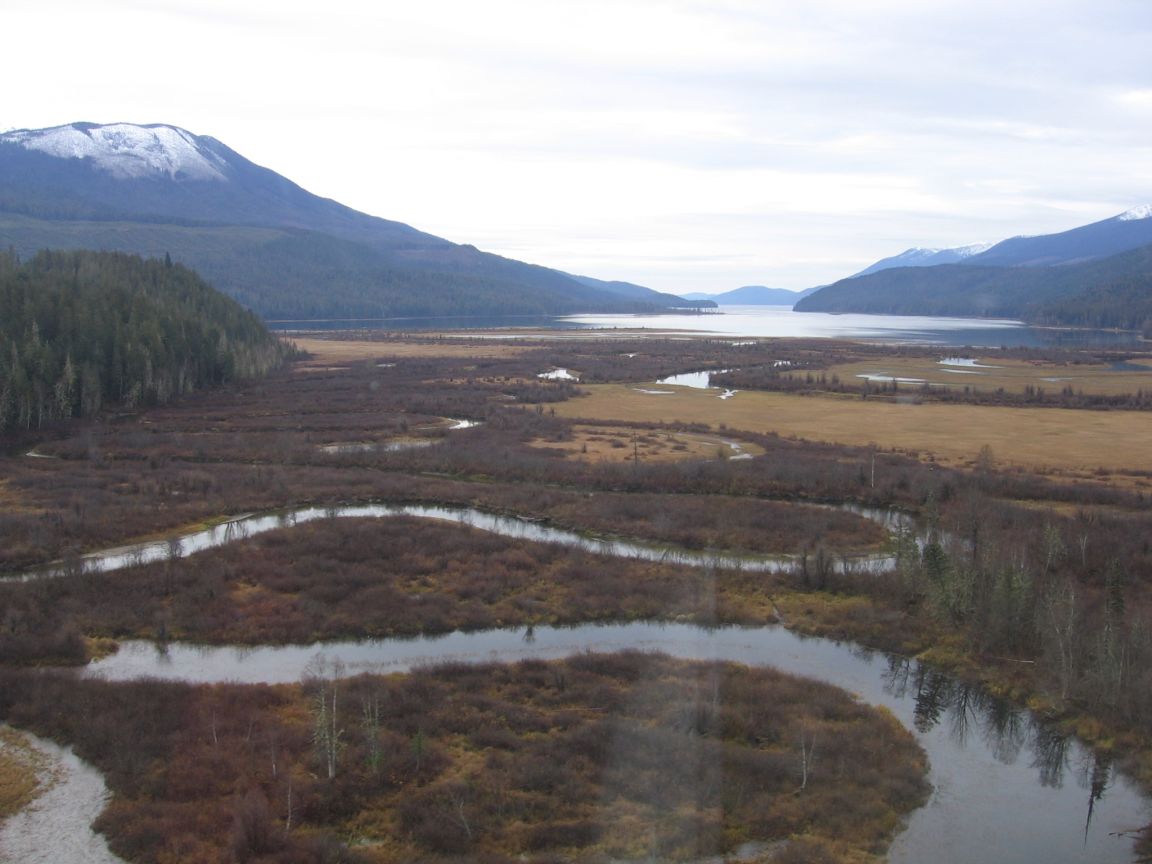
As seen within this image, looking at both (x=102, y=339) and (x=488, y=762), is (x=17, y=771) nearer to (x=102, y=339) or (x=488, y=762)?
(x=488, y=762)

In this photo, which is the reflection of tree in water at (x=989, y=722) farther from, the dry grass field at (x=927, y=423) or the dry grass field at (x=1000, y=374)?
the dry grass field at (x=1000, y=374)

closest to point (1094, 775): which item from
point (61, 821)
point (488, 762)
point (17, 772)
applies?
point (488, 762)

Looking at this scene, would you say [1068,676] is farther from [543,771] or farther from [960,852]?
[543,771]

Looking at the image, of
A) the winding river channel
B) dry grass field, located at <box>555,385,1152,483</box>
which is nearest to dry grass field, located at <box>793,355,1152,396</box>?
dry grass field, located at <box>555,385,1152,483</box>

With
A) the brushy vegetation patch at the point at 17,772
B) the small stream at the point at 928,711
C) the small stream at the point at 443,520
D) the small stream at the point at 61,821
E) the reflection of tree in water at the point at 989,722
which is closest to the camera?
the small stream at the point at 61,821

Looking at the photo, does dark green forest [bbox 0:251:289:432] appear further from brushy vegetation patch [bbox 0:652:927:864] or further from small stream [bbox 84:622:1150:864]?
brushy vegetation patch [bbox 0:652:927:864]

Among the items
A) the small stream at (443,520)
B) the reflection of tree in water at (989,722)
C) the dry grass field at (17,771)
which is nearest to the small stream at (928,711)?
the reflection of tree in water at (989,722)
